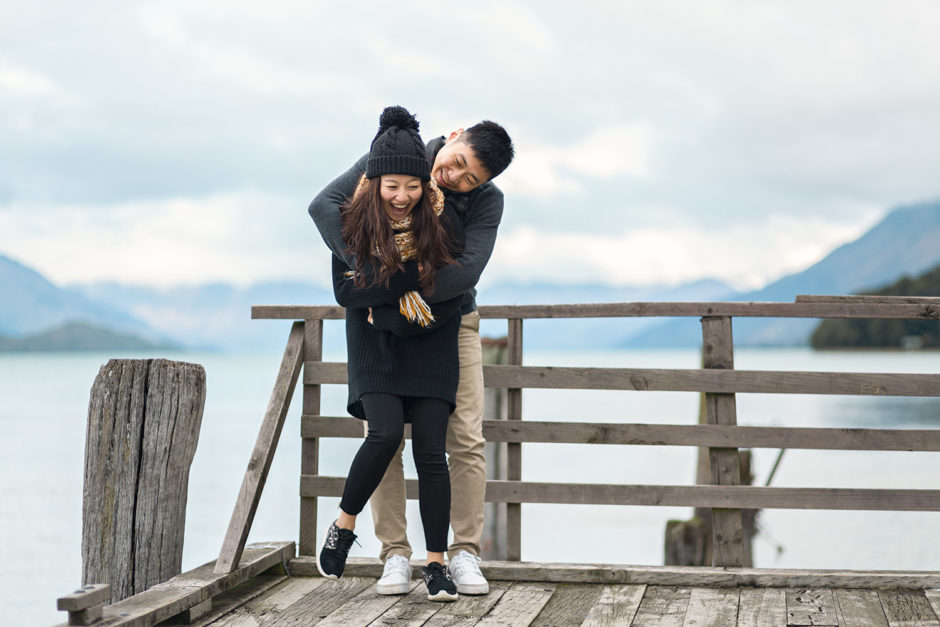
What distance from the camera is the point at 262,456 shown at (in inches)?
130

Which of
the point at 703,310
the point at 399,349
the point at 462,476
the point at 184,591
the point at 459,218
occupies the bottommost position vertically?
the point at 184,591

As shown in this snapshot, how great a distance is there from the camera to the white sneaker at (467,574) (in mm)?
3104

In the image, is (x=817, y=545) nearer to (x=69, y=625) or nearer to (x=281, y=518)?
(x=281, y=518)

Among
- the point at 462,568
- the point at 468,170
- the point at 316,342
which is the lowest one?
the point at 462,568

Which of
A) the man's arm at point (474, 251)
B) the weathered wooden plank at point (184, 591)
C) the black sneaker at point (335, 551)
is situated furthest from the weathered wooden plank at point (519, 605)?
the man's arm at point (474, 251)

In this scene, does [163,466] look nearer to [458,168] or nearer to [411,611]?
[411,611]

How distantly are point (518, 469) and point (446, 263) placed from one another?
1.18 metres

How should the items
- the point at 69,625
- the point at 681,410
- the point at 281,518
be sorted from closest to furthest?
the point at 69,625
the point at 281,518
the point at 681,410

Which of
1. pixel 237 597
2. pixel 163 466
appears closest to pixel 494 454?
pixel 237 597

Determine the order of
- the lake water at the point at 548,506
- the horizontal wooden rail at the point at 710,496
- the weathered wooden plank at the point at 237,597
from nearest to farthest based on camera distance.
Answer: the weathered wooden plank at the point at 237,597, the horizontal wooden rail at the point at 710,496, the lake water at the point at 548,506

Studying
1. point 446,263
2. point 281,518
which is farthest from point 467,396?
point 281,518

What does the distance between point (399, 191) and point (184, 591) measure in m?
1.41

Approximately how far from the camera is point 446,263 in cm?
286

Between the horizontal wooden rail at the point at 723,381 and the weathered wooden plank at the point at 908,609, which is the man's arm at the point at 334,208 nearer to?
the horizontal wooden rail at the point at 723,381
